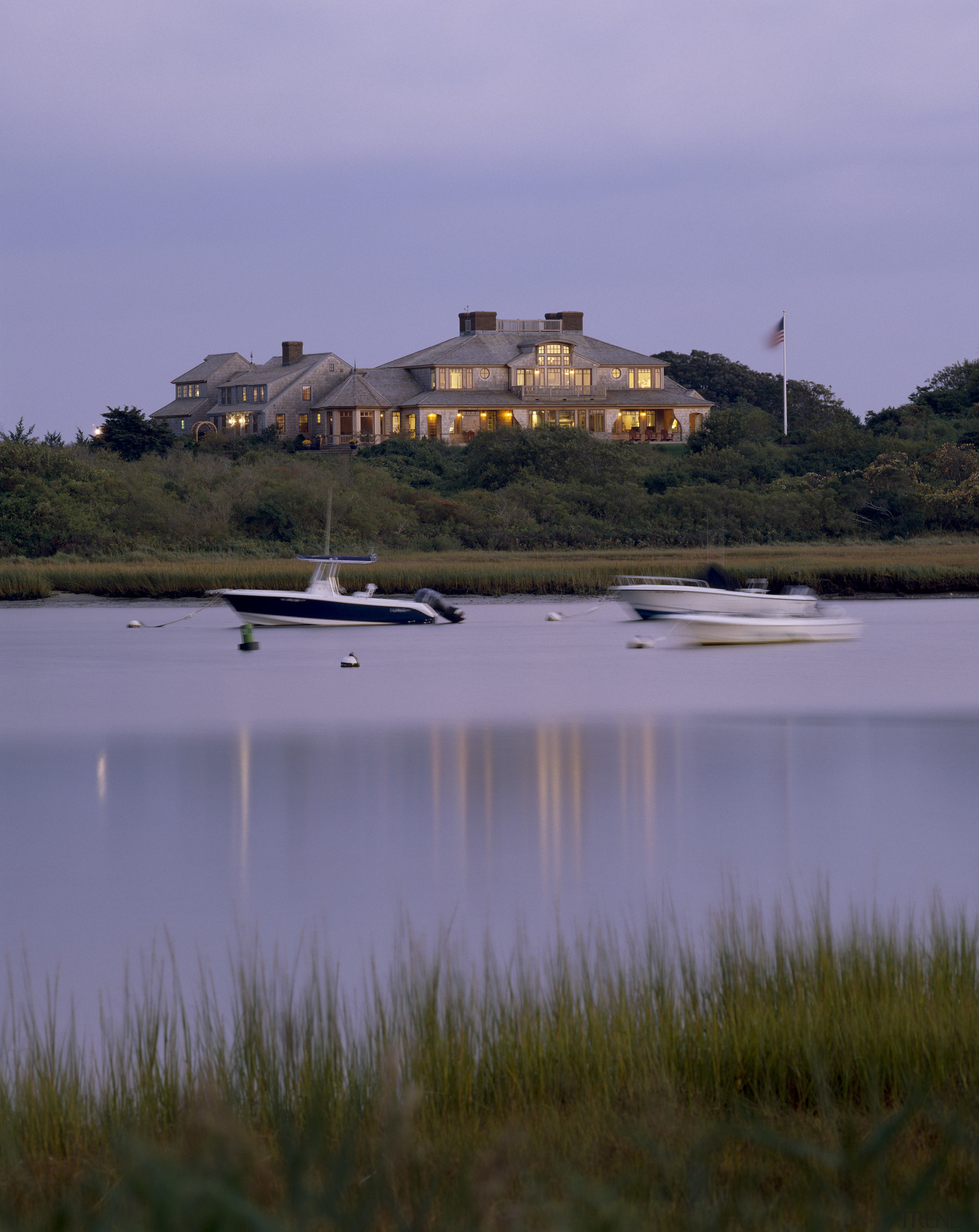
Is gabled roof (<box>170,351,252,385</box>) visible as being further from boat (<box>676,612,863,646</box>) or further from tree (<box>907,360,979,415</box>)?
boat (<box>676,612,863,646</box>)

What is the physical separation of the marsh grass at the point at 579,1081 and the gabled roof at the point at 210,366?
293 feet

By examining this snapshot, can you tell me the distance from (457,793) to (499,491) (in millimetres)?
44401

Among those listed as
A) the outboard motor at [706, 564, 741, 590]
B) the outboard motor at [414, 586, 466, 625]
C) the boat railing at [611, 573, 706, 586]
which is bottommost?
the outboard motor at [414, 586, 466, 625]

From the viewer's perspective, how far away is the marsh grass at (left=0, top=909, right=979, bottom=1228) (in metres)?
4.27

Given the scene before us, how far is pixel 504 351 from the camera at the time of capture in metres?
77.2

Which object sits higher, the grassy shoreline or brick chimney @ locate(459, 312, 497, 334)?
brick chimney @ locate(459, 312, 497, 334)

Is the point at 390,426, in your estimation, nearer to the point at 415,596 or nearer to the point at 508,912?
the point at 415,596

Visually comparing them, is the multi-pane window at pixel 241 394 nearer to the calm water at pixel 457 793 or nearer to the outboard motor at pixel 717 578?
the outboard motor at pixel 717 578

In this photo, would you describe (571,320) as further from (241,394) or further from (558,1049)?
(558,1049)

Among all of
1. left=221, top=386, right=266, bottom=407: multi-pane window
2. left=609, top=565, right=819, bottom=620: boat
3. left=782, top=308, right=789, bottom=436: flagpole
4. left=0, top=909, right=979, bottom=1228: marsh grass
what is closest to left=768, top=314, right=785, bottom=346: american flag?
left=782, top=308, right=789, bottom=436: flagpole

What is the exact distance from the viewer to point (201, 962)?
→ 8.41m

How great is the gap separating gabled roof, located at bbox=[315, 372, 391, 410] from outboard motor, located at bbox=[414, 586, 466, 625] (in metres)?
40.7

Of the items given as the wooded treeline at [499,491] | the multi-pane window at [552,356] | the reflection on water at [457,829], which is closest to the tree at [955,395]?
the wooded treeline at [499,491]

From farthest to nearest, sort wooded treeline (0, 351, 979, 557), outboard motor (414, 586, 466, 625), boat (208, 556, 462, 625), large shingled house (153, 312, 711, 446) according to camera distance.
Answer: large shingled house (153, 312, 711, 446) → wooded treeline (0, 351, 979, 557) → outboard motor (414, 586, 466, 625) → boat (208, 556, 462, 625)
